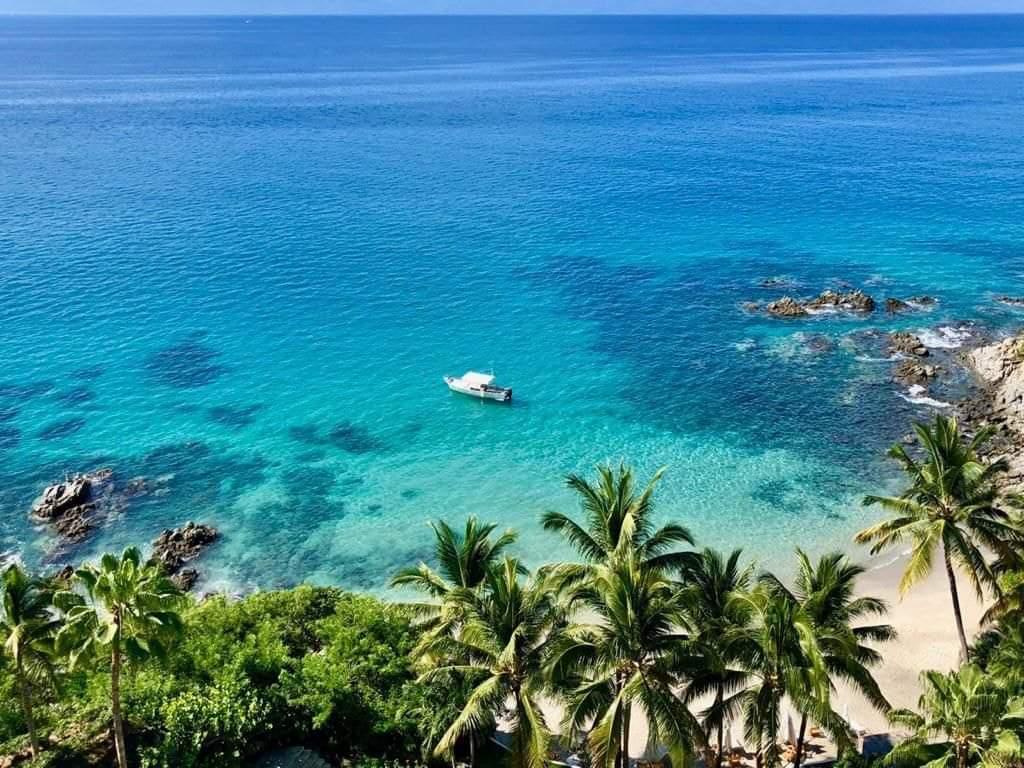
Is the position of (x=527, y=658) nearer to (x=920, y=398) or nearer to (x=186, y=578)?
(x=186, y=578)

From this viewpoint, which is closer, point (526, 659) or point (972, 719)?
point (972, 719)

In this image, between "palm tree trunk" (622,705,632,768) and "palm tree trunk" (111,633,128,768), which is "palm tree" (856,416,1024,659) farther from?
"palm tree trunk" (111,633,128,768)

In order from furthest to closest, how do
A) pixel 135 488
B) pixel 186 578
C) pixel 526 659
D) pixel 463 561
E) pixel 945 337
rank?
1. pixel 945 337
2. pixel 135 488
3. pixel 186 578
4. pixel 463 561
5. pixel 526 659

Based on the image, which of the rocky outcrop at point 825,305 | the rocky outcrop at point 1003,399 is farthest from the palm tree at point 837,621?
the rocky outcrop at point 825,305

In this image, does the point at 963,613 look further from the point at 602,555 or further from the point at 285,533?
the point at 285,533

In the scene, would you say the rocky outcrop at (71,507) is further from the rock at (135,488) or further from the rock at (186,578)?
the rock at (186,578)

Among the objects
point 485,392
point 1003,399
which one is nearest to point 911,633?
point 1003,399
